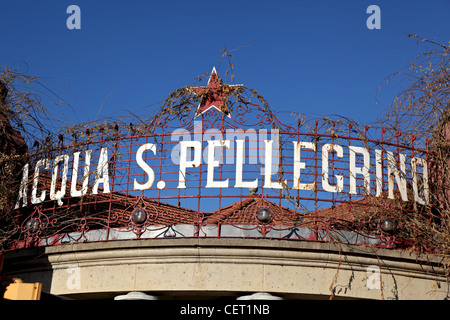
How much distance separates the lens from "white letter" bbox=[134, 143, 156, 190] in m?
14.8

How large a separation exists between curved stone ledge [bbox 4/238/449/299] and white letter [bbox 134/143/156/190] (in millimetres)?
1394

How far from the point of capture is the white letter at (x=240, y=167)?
14.4m

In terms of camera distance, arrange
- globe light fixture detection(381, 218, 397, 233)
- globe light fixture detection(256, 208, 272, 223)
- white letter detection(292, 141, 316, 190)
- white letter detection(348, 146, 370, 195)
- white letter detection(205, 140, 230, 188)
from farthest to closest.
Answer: white letter detection(348, 146, 370, 195)
white letter detection(292, 141, 316, 190)
white letter detection(205, 140, 230, 188)
globe light fixture detection(381, 218, 397, 233)
globe light fixture detection(256, 208, 272, 223)

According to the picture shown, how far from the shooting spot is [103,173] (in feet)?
50.2

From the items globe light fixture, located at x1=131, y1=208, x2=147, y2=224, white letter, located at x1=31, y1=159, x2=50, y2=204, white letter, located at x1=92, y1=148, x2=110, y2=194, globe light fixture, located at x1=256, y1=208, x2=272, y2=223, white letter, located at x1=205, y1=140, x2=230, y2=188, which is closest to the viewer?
globe light fixture, located at x1=256, y1=208, x2=272, y2=223

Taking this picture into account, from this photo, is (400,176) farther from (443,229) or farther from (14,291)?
(14,291)

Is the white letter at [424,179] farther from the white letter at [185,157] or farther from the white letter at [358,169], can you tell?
the white letter at [185,157]

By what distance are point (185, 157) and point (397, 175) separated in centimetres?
452

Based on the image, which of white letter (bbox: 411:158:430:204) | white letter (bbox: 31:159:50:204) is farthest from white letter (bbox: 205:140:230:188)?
white letter (bbox: 411:158:430:204)

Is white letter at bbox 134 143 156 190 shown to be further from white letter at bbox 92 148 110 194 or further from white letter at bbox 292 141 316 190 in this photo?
white letter at bbox 292 141 316 190

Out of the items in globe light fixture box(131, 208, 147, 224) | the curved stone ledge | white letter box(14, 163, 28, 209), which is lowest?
the curved stone ledge

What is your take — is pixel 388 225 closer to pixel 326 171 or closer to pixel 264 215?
pixel 326 171

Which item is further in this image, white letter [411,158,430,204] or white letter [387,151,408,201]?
white letter [411,158,430,204]

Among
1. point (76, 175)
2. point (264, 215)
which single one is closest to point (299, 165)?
point (264, 215)
